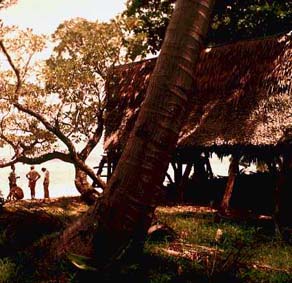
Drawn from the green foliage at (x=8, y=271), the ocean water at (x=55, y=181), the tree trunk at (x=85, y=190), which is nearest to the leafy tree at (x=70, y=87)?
the tree trunk at (x=85, y=190)

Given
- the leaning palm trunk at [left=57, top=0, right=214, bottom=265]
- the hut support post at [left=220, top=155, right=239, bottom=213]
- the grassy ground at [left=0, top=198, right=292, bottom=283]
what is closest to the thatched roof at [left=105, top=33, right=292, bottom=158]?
the hut support post at [left=220, top=155, right=239, bottom=213]

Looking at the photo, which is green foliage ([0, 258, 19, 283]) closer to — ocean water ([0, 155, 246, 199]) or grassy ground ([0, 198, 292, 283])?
grassy ground ([0, 198, 292, 283])

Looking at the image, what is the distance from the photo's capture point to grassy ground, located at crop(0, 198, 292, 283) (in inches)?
186

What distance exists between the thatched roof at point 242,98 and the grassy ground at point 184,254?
258cm

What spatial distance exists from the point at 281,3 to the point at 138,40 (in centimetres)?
578

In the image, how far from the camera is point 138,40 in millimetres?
15070

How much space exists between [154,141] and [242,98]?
8913 millimetres

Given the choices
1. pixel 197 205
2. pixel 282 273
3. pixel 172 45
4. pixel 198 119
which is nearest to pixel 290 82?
pixel 198 119

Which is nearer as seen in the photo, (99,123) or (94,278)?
(94,278)

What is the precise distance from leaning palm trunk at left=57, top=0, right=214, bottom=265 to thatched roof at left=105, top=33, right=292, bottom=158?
735cm

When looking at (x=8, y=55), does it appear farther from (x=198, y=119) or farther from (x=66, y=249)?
(x=66, y=249)

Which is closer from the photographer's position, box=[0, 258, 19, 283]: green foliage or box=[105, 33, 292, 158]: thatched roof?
box=[0, 258, 19, 283]: green foliage

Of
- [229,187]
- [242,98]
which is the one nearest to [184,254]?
[229,187]

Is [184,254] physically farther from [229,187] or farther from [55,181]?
[55,181]
